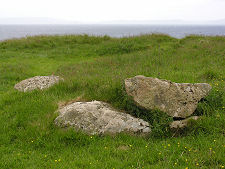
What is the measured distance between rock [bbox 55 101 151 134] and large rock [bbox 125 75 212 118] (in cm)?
60

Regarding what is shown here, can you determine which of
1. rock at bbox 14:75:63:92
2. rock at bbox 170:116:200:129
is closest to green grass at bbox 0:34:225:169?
rock at bbox 170:116:200:129

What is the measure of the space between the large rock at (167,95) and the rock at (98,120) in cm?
60

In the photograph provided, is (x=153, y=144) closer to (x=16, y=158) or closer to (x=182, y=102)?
(x=182, y=102)

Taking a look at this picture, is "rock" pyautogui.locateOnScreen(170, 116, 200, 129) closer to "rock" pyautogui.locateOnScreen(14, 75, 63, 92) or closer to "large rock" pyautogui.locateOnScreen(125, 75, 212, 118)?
"large rock" pyautogui.locateOnScreen(125, 75, 212, 118)

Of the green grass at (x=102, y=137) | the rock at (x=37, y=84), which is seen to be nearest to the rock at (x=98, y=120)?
the green grass at (x=102, y=137)

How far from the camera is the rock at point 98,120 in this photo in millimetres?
6109

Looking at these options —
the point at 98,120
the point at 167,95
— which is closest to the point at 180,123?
the point at 167,95

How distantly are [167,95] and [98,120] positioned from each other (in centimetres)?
208

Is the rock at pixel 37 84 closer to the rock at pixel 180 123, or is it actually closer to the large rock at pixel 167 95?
the large rock at pixel 167 95

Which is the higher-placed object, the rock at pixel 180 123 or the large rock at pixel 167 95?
the large rock at pixel 167 95

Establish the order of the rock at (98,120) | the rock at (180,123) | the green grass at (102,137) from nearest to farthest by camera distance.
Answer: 1. the green grass at (102,137)
2. the rock at (180,123)
3. the rock at (98,120)

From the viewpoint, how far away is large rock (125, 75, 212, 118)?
634 centimetres

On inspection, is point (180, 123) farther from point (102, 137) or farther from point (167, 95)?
point (102, 137)

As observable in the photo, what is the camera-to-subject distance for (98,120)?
634 centimetres
